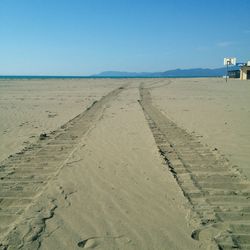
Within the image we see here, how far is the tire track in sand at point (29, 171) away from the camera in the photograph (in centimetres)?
464

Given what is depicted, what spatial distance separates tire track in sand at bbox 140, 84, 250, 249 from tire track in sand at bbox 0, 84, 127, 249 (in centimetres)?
208

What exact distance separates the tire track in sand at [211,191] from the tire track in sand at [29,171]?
2.08 meters

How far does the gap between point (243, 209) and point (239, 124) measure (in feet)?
24.9

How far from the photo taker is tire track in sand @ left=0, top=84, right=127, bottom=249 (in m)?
4.64

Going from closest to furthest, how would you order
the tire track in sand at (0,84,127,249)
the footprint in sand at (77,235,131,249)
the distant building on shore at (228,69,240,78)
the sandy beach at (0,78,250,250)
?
the footprint in sand at (77,235,131,249), the sandy beach at (0,78,250,250), the tire track in sand at (0,84,127,249), the distant building on shore at (228,69,240,78)

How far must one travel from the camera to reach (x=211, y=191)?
5.18 metres

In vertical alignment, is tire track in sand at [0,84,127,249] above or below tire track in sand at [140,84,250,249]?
above

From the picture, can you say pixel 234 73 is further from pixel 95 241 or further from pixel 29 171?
pixel 95 241

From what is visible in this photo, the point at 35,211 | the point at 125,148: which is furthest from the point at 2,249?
the point at 125,148

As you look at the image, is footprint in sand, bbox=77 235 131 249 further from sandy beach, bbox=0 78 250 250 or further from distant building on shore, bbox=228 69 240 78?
distant building on shore, bbox=228 69 240 78

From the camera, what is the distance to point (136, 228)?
4051mm

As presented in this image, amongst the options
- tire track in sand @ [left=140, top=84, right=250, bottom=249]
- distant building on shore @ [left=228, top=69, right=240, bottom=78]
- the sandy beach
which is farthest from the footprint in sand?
distant building on shore @ [left=228, top=69, right=240, bottom=78]

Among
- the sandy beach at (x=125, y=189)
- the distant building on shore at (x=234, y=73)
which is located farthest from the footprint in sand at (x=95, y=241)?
the distant building on shore at (x=234, y=73)

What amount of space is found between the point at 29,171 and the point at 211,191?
334cm
